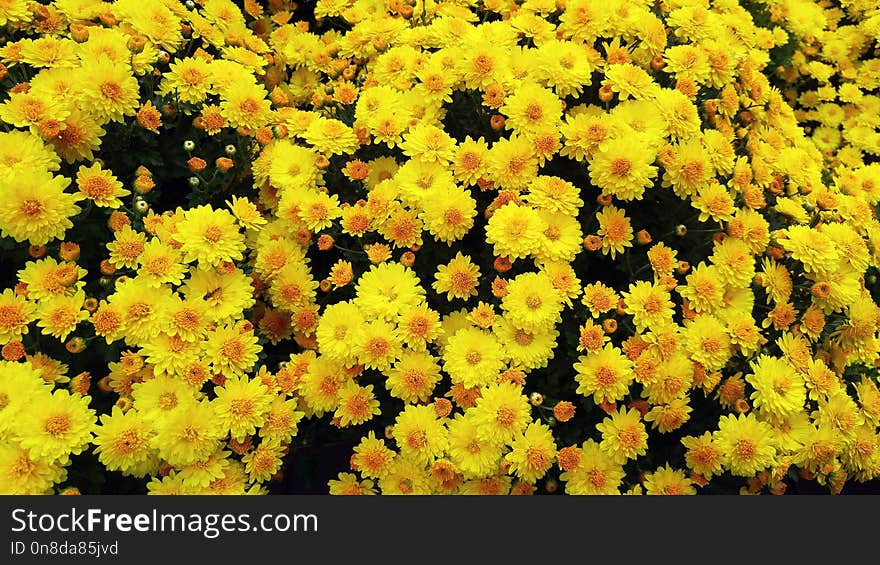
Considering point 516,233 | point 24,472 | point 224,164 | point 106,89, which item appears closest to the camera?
point 24,472

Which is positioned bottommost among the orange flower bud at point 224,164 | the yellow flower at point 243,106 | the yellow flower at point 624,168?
the orange flower bud at point 224,164

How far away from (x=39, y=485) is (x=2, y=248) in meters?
0.86

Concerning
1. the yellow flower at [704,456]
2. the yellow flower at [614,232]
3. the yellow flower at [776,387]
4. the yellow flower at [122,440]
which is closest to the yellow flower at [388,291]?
the yellow flower at [614,232]

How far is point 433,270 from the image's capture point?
8.48ft

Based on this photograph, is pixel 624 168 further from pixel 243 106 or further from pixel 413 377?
pixel 243 106

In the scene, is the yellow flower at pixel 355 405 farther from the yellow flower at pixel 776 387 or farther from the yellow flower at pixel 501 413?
the yellow flower at pixel 776 387

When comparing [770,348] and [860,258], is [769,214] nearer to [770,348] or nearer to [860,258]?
[860,258]

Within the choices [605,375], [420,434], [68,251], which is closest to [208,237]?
[68,251]

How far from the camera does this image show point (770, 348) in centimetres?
251

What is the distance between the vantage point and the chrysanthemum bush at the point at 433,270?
2.26 m

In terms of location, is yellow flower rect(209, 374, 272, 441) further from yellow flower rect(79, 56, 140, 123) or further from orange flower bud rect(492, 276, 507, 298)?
yellow flower rect(79, 56, 140, 123)

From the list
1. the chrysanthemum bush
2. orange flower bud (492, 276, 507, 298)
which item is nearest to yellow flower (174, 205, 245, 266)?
the chrysanthemum bush

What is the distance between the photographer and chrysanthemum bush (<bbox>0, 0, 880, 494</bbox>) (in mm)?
2264
